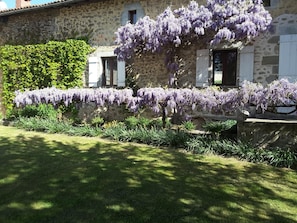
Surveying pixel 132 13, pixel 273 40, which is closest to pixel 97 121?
pixel 132 13

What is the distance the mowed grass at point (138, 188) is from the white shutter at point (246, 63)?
3.36m

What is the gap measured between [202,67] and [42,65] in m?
5.99

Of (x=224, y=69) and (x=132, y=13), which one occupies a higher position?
(x=132, y=13)

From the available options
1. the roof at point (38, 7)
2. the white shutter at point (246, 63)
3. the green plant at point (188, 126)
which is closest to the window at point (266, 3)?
the white shutter at point (246, 63)

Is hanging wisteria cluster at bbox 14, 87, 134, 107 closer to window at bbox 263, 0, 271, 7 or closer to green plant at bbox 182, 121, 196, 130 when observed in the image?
green plant at bbox 182, 121, 196, 130

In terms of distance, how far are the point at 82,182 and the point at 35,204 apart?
787 mm

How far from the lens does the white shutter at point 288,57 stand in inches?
273

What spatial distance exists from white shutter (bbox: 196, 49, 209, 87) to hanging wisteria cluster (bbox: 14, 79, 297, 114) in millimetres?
908

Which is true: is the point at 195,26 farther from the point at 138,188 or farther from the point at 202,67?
the point at 138,188

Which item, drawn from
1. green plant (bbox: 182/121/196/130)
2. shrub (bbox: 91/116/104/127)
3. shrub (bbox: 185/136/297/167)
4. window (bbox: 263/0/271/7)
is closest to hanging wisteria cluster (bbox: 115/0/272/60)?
window (bbox: 263/0/271/7)

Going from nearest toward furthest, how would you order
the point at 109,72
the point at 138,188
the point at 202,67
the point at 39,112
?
1. the point at 138,188
2. the point at 202,67
3. the point at 39,112
4. the point at 109,72

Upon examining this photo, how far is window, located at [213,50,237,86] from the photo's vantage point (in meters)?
7.93

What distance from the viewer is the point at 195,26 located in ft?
25.8

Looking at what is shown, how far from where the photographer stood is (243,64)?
7590 millimetres
